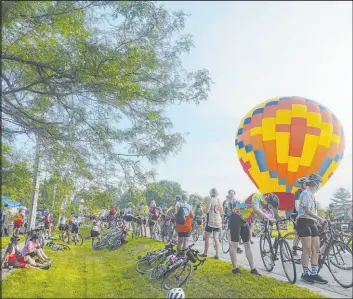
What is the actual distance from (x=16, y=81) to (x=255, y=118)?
51.0ft

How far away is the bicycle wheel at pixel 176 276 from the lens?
275 inches

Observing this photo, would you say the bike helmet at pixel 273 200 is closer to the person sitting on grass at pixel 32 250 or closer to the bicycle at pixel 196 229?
the person sitting on grass at pixel 32 250

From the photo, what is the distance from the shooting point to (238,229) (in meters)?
7.65

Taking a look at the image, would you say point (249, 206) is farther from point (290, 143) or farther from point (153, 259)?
point (290, 143)

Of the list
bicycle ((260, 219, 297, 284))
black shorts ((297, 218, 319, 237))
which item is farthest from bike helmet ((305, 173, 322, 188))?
bicycle ((260, 219, 297, 284))

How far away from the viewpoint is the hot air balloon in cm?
1906

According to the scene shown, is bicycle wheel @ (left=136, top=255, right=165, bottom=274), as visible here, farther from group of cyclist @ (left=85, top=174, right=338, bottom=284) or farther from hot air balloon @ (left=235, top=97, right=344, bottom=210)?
hot air balloon @ (left=235, top=97, right=344, bottom=210)

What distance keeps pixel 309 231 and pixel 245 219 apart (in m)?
1.55

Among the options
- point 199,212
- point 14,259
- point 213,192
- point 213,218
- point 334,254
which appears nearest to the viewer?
point 334,254

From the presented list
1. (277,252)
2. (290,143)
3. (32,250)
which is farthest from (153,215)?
(290,143)

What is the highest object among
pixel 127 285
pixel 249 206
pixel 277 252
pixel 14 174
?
pixel 14 174

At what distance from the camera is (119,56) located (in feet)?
24.3

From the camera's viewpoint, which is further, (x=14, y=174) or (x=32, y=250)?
(x=32, y=250)

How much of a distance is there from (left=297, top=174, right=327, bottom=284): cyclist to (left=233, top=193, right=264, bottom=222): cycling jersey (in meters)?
1.02
